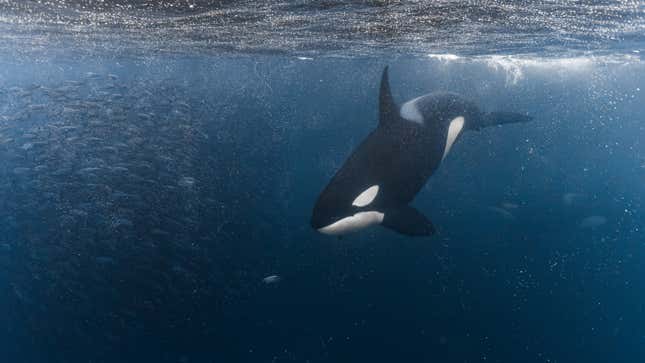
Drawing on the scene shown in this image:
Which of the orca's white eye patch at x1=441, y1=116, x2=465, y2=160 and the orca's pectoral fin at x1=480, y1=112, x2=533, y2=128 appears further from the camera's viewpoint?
the orca's pectoral fin at x1=480, y1=112, x2=533, y2=128

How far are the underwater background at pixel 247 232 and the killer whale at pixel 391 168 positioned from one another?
2546mm

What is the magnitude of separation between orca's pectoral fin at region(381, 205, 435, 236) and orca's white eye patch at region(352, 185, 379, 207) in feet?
2.10

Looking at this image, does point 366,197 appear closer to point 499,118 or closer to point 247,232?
point 499,118

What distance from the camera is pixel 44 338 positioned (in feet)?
39.6

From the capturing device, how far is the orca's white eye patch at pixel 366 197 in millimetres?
6473

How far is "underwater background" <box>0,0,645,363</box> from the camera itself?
36.8 feet

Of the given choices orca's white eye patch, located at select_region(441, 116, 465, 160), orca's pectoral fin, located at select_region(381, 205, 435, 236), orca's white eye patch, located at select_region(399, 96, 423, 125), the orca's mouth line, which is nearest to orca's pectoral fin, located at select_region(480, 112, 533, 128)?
orca's white eye patch, located at select_region(441, 116, 465, 160)

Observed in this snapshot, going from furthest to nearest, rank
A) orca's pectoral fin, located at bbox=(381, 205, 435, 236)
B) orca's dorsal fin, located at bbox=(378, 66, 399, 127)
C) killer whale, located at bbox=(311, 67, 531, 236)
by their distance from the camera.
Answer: orca's pectoral fin, located at bbox=(381, 205, 435, 236) → orca's dorsal fin, located at bbox=(378, 66, 399, 127) → killer whale, located at bbox=(311, 67, 531, 236)

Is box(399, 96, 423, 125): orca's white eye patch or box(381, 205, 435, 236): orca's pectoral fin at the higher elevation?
box(399, 96, 423, 125): orca's white eye patch

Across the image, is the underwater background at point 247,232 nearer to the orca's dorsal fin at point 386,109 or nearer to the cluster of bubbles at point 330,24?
the cluster of bubbles at point 330,24

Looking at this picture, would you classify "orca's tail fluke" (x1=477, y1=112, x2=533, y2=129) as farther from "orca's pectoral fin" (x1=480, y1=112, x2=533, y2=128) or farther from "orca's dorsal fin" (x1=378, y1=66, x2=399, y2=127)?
"orca's dorsal fin" (x1=378, y1=66, x2=399, y2=127)

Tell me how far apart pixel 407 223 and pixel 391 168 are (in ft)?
3.57

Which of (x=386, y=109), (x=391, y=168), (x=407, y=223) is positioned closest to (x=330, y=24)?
(x=386, y=109)

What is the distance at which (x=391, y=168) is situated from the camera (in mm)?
6695
